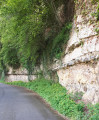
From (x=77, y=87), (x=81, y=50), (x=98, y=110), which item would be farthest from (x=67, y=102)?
(x=81, y=50)

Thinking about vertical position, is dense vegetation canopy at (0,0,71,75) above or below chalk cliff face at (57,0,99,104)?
above

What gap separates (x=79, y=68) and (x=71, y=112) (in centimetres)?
273

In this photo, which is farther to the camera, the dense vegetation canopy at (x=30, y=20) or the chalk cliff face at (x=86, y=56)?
the dense vegetation canopy at (x=30, y=20)

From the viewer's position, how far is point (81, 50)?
25.7 ft

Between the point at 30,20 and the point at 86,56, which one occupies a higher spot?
the point at 30,20

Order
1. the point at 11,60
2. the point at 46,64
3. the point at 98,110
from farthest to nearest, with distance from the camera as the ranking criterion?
the point at 11,60, the point at 46,64, the point at 98,110

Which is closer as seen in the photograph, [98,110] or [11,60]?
[98,110]

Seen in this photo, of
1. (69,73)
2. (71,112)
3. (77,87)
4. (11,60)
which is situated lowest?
(71,112)

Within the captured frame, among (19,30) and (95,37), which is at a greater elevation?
(19,30)

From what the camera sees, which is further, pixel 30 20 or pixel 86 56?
pixel 30 20

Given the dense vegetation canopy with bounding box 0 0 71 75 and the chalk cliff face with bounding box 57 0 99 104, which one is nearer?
the chalk cliff face with bounding box 57 0 99 104

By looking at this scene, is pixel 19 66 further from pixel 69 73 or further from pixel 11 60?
pixel 69 73

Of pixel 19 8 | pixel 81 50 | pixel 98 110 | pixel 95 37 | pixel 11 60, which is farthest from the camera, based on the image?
pixel 11 60

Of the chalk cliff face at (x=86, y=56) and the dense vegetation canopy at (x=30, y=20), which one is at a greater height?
the dense vegetation canopy at (x=30, y=20)
